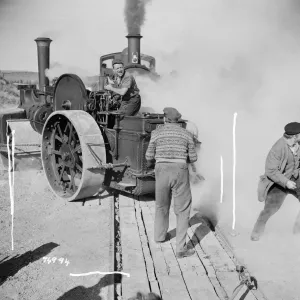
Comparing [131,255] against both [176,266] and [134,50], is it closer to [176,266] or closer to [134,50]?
[176,266]

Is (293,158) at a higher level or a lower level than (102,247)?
higher

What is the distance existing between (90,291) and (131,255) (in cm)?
73

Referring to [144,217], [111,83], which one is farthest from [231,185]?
[111,83]

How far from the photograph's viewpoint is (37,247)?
424 cm

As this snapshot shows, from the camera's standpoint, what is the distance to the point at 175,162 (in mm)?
3967

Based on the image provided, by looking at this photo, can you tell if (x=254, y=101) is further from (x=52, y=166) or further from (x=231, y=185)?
(x=52, y=166)

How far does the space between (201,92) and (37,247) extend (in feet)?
14.5

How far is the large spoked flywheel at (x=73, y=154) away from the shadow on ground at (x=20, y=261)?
48.3 inches

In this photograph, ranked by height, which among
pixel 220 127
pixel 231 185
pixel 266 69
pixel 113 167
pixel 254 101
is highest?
pixel 266 69

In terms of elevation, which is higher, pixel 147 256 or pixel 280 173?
pixel 280 173

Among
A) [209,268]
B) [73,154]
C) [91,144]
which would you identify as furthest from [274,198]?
[73,154]

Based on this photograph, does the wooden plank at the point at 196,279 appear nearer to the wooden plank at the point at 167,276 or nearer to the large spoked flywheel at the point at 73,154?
the wooden plank at the point at 167,276

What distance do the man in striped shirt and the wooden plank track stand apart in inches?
8.4

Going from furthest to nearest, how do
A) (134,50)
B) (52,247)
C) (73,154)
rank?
(134,50) → (73,154) → (52,247)
